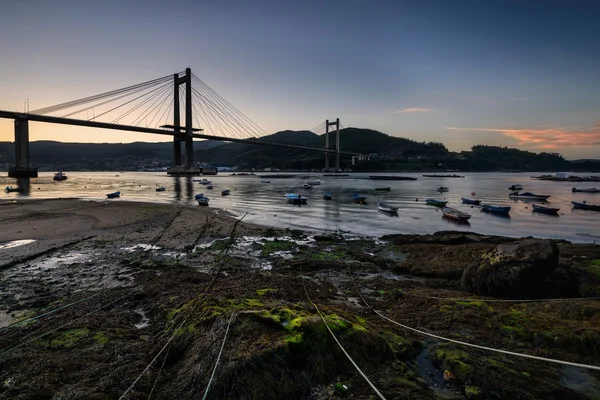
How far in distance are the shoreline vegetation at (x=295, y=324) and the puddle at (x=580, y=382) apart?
0.02 meters

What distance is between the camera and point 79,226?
17.9 metres

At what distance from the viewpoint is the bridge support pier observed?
6253 centimetres

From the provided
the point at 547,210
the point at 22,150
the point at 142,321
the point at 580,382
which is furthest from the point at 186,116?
the point at 580,382

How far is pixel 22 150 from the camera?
66000mm

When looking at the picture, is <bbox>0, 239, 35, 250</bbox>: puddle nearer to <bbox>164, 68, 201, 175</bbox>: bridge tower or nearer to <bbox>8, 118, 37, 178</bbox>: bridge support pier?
<bbox>8, 118, 37, 178</bbox>: bridge support pier

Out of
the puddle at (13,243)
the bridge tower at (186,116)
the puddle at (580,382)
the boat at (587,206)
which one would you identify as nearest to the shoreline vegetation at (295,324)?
the puddle at (580,382)

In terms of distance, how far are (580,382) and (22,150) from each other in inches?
3537

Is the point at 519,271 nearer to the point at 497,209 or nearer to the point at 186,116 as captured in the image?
the point at 497,209

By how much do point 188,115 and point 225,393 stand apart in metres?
94.8

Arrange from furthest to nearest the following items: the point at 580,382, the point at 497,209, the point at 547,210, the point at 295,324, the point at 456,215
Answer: the point at 547,210 → the point at 497,209 → the point at 456,215 → the point at 295,324 → the point at 580,382

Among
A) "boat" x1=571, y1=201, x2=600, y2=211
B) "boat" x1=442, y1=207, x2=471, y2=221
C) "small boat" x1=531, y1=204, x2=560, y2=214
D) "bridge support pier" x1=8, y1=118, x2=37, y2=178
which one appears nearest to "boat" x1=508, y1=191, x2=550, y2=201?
"boat" x1=571, y1=201, x2=600, y2=211

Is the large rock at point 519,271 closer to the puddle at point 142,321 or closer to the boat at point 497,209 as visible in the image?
the puddle at point 142,321

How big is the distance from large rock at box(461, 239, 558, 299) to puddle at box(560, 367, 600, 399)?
10.8 ft

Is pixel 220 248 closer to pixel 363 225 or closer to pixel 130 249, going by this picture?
pixel 130 249
